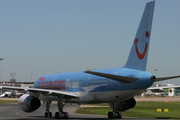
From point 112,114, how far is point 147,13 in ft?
33.9

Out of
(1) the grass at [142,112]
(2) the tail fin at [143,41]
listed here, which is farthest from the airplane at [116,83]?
(1) the grass at [142,112]

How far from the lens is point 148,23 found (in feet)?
78.6

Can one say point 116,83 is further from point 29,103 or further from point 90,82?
point 29,103

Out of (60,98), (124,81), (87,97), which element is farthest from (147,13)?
(60,98)

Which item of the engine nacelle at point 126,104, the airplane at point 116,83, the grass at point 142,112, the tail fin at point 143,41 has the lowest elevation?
the grass at point 142,112

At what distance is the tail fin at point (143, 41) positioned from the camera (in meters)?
23.9

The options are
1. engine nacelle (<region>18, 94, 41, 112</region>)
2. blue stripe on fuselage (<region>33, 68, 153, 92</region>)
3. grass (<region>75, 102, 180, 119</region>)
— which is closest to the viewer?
blue stripe on fuselage (<region>33, 68, 153, 92</region>)

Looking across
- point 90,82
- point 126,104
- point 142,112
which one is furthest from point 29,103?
point 142,112

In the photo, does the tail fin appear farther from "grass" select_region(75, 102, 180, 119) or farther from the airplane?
"grass" select_region(75, 102, 180, 119)

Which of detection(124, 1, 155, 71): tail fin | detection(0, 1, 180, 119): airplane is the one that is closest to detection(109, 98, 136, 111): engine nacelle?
detection(0, 1, 180, 119): airplane

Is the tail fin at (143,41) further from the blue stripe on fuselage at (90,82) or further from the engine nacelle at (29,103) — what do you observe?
the engine nacelle at (29,103)

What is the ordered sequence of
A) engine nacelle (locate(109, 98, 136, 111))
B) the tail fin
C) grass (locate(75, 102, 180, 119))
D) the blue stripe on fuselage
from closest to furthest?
the blue stripe on fuselage
the tail fin
engine nacelle (locate(109, 98, 136, 111))
grass (locate(75, 102, 180, 119))

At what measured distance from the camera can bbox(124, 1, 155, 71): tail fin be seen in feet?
78.3

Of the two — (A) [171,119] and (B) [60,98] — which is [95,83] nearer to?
(B) [60,98]
